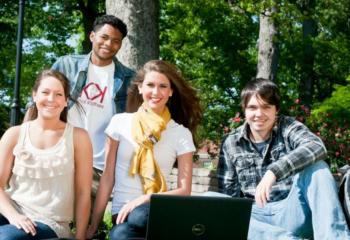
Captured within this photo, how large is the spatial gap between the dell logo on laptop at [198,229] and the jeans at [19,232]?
0.85m

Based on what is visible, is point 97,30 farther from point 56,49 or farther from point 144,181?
point 56,49

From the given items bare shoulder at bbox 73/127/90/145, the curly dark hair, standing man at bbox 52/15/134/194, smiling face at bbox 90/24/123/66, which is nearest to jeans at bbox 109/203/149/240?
bare shoulder at bbox 73/127/90/145

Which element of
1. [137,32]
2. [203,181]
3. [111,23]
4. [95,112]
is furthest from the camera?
[203,181]

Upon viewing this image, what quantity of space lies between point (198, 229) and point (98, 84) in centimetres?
162

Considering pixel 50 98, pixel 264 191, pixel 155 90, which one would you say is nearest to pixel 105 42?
pixel 155 90

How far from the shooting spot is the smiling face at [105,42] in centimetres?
462

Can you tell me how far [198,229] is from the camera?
3.52 metres

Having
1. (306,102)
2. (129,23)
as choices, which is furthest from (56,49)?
(129,23)

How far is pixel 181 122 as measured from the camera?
442cm

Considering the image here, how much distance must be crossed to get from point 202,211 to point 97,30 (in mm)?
1879

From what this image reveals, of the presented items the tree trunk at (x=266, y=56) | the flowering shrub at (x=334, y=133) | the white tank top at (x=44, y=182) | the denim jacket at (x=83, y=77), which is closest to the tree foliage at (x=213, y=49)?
the tree trunk at (x=266, y=56)

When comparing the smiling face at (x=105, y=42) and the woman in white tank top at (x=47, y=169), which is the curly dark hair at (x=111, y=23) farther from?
the woman in white tank top at (x=47, y=169)

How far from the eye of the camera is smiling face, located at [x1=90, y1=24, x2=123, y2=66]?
4.62 metres

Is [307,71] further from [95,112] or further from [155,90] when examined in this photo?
[155,90]
